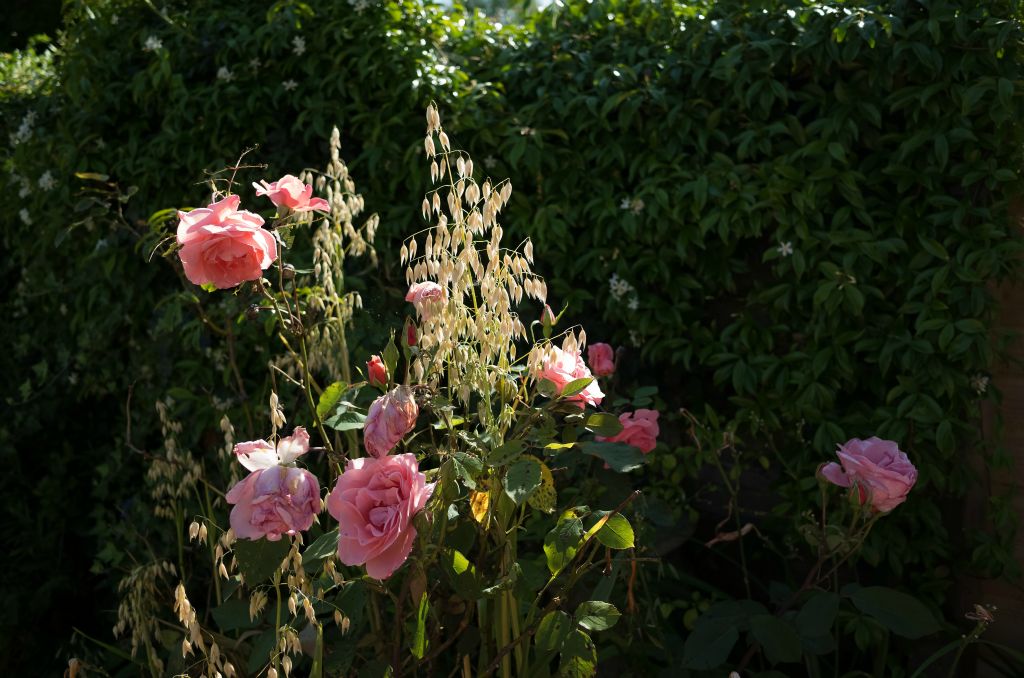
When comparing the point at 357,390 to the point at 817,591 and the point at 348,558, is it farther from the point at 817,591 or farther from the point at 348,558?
the point at 817,591

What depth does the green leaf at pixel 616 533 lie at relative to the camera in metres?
1.40

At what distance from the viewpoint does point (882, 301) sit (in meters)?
2.39

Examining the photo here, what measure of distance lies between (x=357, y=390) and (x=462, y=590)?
346 mm

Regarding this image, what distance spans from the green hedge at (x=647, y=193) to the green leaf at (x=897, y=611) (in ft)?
1.48

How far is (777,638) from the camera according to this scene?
6.00 feet

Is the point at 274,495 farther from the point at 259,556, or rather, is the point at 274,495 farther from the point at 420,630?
the point at 420,630

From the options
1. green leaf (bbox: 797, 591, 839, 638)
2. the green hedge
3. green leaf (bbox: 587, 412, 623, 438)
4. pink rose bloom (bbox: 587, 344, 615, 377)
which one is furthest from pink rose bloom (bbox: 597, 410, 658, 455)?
the green hedge

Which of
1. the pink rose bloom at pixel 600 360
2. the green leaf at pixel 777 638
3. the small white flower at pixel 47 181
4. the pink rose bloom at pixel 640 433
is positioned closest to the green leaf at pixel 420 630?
the pink rose bloom at pixel 640 433

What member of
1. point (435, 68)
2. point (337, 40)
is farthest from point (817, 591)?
point (337, 40)

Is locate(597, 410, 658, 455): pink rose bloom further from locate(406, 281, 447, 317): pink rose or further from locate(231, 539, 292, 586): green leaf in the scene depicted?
locate(231, 539, 292, 586): green leaf

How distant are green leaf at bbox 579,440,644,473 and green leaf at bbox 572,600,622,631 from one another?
0.69ft

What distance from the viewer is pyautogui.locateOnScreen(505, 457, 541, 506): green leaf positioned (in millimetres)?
1304

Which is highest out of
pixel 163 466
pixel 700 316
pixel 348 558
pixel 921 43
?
pixel 921 43

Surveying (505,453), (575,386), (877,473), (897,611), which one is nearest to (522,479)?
(505,453)
